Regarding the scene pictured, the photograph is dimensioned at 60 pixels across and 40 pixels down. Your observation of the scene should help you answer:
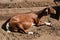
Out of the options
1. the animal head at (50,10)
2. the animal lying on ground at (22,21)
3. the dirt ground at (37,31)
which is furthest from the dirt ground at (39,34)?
the animal head at (50,10)

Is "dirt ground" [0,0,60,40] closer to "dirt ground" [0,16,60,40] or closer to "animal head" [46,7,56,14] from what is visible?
"dirt ground" [0,16,60,40]

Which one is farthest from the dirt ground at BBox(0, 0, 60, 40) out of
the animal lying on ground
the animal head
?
the animal head

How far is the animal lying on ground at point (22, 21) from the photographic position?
7.96 meters

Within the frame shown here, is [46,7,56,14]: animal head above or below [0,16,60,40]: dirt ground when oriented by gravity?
above

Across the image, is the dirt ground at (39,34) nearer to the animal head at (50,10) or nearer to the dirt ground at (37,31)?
the dirt ground at (37,31)

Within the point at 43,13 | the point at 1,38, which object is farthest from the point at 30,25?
the point at 1,38

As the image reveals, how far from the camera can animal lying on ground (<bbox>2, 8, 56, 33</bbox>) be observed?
7.96 m

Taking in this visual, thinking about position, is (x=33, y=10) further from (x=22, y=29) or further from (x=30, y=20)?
(x=22, y=29)

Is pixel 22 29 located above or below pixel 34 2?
below

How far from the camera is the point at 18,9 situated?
8.73 meters

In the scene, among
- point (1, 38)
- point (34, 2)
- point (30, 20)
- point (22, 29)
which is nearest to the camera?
point (1, 38)

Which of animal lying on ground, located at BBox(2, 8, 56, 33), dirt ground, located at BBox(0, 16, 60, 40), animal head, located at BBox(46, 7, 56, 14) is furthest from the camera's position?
animal head, located at BBox(46, 7, 56, 14)

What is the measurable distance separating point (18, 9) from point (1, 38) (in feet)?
5.91

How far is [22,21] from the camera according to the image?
27.0ft
